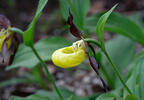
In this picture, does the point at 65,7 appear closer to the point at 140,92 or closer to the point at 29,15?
the point at 140,92

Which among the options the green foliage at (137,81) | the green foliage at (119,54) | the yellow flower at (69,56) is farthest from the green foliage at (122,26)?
the yellow flower at (69,56)

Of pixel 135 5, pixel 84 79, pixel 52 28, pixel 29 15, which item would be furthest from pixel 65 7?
pixel 29 15

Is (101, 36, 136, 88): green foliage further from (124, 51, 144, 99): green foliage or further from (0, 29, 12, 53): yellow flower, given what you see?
(0, 29, 12, 53): yellow flower

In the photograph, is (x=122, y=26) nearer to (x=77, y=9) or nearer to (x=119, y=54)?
(x=119, y=54)

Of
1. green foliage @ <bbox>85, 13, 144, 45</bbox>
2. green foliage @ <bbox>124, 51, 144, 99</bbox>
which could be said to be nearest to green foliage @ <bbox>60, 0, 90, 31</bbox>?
green foliage @ <bbox>85, 13, 144, 45</bbox>

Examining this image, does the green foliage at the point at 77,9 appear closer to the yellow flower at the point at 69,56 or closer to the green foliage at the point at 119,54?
the green foliage at the point at 119,54
